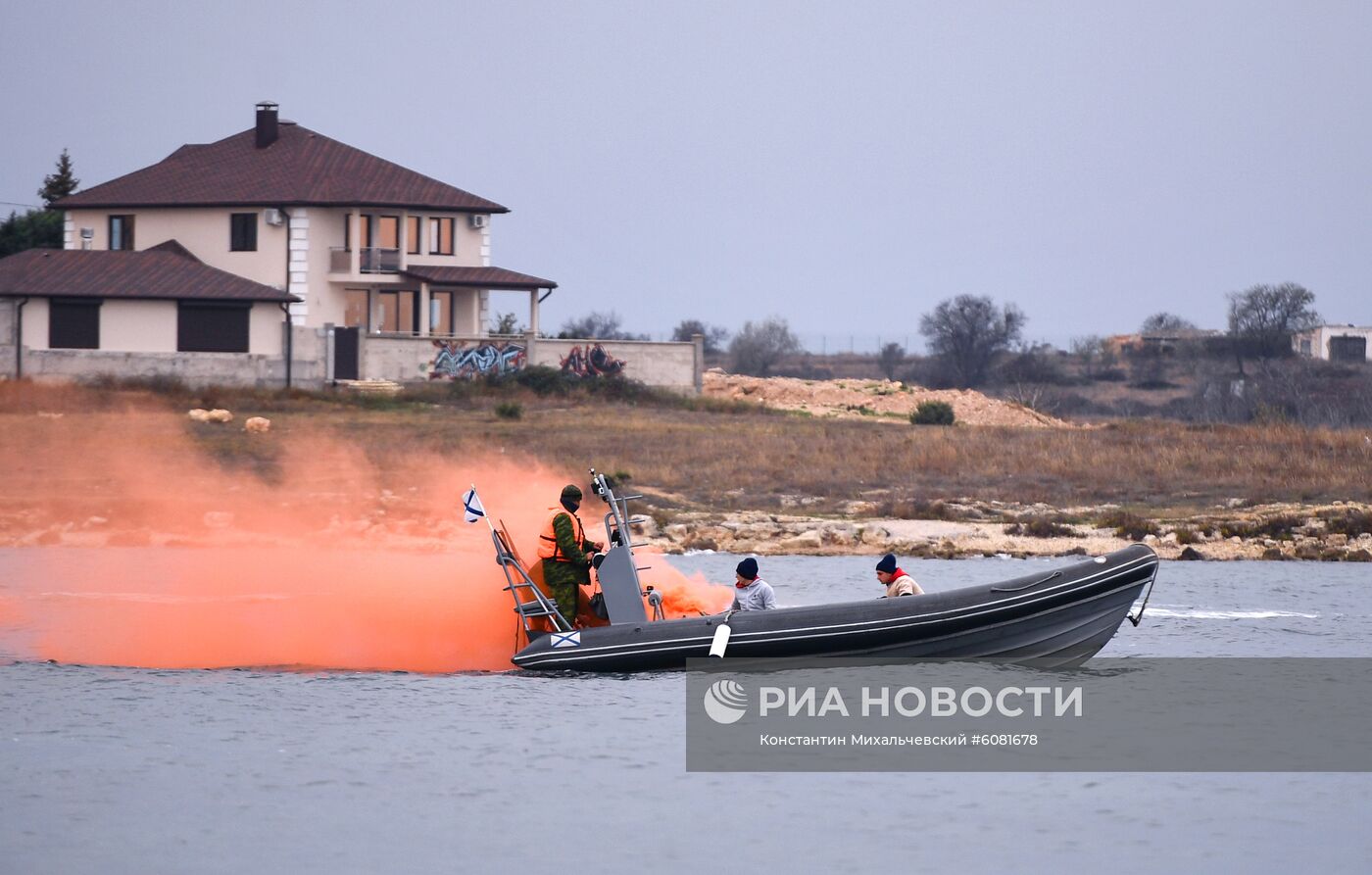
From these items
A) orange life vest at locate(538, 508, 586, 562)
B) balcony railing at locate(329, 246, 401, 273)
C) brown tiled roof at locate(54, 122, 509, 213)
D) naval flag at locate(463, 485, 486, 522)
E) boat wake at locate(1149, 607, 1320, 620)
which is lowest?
boat wake at locate(1149, 607, 1320, 620)

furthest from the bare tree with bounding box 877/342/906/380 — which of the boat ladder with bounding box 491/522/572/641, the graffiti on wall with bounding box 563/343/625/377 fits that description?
the boat ladder with bounding box 491/522/572/641

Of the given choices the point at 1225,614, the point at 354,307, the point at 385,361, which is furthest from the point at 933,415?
the point at 1225,614

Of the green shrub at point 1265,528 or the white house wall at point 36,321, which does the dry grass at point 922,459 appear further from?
the white house wall at point 36,321

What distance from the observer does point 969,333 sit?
102 metres

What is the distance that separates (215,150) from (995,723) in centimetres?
5090

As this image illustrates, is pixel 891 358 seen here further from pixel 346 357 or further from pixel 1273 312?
pixel 346 357

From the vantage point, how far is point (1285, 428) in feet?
153

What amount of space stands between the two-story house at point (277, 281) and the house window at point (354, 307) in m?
0.07

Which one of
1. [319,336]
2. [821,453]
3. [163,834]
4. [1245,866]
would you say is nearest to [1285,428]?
[821,453]

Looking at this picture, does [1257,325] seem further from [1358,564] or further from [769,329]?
[1358,564]

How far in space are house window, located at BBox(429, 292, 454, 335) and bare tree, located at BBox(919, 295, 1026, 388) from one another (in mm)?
40403

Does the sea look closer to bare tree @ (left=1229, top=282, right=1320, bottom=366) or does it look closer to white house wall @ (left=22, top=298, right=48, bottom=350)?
white house wall @ (left=22, top=298, right=48, bottom=350)

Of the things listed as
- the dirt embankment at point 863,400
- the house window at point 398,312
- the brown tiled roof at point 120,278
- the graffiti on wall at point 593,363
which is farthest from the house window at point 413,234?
the dirt embankment at point 863,400

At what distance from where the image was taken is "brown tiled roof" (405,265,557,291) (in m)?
60.4
